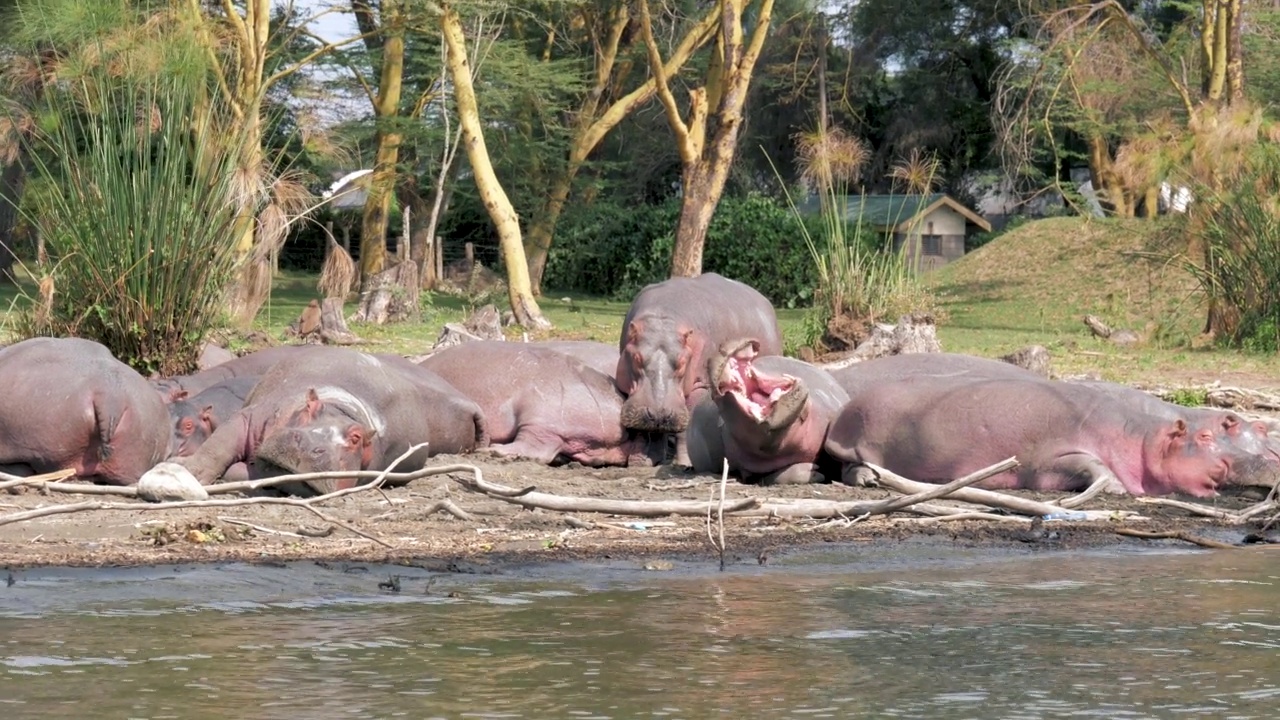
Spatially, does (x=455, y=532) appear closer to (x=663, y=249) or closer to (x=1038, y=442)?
(x=1038, y=442)

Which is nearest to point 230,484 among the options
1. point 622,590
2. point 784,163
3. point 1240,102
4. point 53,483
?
point 53,483

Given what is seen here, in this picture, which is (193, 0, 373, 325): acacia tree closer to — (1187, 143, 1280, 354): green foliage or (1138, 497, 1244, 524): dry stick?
(1138, 497, 1244, 524): dry stick

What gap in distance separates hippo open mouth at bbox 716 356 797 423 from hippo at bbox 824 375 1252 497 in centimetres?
61

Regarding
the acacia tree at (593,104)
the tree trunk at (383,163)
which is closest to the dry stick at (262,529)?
the tree trunk at (383,163)

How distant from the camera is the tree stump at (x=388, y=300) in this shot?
18.4 metres

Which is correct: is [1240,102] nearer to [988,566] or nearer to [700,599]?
[988,566]

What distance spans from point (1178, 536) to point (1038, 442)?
4.22 feet

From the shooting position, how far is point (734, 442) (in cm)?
895

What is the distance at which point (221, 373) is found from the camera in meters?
9.78

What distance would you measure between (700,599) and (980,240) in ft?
111

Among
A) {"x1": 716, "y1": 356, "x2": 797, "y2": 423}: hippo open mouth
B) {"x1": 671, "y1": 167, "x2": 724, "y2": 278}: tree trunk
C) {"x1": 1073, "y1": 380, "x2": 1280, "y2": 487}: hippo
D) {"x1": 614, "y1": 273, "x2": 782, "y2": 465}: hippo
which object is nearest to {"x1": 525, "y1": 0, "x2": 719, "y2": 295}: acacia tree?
{"x1": 671, "y1": 167, "x2": 724, "y2": 278}: tree trunk

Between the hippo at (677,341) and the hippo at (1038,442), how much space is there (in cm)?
125

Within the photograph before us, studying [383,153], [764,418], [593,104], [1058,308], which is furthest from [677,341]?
[593,104]

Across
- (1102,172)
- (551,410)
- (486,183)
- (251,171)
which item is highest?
(1102,172)
